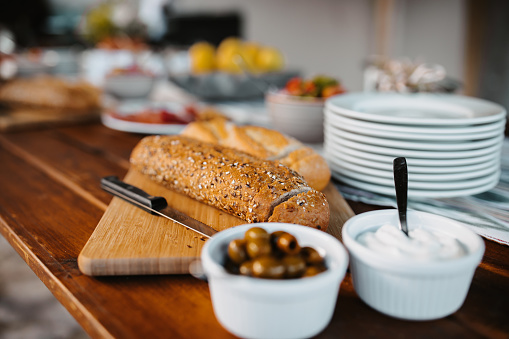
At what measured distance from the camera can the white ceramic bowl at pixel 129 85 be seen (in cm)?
259

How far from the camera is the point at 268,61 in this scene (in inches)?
104

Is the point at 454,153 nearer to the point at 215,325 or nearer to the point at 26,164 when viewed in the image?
the point at 215,325

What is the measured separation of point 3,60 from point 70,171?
76.5 inches

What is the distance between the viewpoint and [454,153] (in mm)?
1065

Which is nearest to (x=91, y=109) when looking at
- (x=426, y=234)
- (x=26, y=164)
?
(x=26, y=164)

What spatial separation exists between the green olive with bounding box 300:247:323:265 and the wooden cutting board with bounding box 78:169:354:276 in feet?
0.75

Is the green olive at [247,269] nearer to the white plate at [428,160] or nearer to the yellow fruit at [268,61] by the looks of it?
the white plate at [428,160]

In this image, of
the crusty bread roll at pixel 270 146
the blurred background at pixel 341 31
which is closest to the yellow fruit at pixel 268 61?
the crusty bread roll at pixel 270 146

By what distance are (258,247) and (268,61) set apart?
7.04 ft

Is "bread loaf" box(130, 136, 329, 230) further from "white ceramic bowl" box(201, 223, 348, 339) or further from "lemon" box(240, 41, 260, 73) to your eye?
"lemon" box(240, 41, 260, 73)

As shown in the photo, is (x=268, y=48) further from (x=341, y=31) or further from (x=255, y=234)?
(x=341, y=31)

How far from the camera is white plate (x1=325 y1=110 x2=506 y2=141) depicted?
104cm

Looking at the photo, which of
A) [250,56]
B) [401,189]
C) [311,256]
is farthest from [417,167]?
[250,56]

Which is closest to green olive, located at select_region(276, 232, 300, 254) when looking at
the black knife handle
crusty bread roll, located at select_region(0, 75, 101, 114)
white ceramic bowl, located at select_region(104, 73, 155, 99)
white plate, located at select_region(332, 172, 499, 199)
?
the black knife handle
